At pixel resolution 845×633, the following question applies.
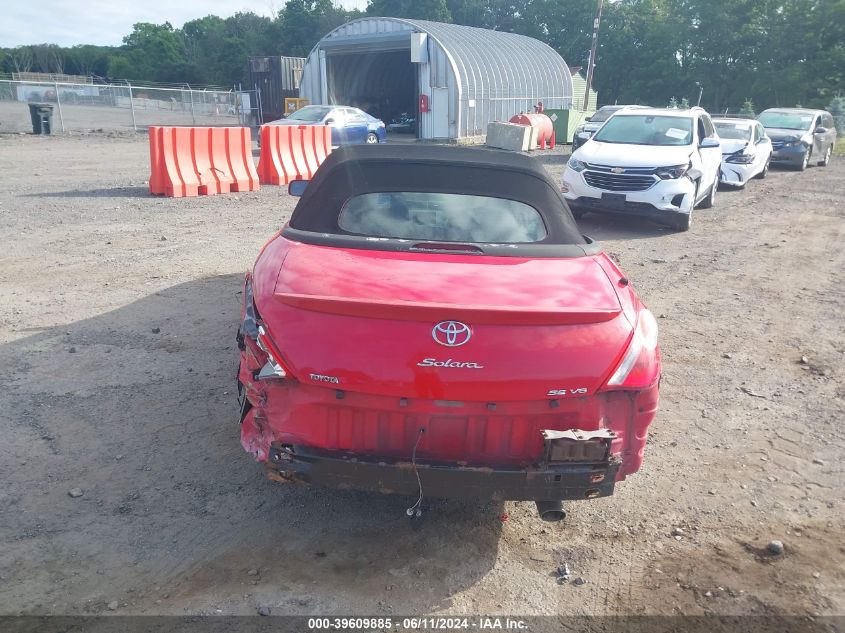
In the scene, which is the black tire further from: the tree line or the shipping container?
the tree line

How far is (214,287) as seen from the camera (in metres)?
7.28

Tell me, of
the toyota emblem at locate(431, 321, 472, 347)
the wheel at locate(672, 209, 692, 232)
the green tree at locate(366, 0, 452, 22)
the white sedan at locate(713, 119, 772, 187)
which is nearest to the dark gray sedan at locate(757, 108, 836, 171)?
the white sedan at locate(713, 119, 772, 187)

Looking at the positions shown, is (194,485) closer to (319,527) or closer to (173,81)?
(319,527)

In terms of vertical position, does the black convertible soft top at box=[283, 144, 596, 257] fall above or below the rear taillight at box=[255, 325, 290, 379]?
above

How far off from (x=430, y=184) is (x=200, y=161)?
10091 millimetres

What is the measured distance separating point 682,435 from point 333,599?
2.65 meters

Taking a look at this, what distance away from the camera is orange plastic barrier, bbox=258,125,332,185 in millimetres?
14781

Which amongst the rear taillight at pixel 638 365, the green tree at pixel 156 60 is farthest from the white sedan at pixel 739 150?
the green tree at pixel 156 60

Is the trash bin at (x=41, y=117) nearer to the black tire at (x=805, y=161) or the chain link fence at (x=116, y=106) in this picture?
the chain link fence at (x=116, y=106)

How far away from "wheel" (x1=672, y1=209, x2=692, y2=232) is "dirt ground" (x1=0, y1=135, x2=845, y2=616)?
3.62 meters

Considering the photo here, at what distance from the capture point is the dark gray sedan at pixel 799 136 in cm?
2073

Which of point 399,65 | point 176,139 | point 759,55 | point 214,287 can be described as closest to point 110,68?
point 399,65

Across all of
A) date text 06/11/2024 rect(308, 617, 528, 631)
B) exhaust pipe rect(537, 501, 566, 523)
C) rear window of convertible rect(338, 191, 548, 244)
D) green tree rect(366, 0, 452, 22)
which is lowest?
date text 06/11/2024 rect(308, 617, 528, 631)

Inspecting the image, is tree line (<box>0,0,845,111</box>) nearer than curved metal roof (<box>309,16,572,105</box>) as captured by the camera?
No
